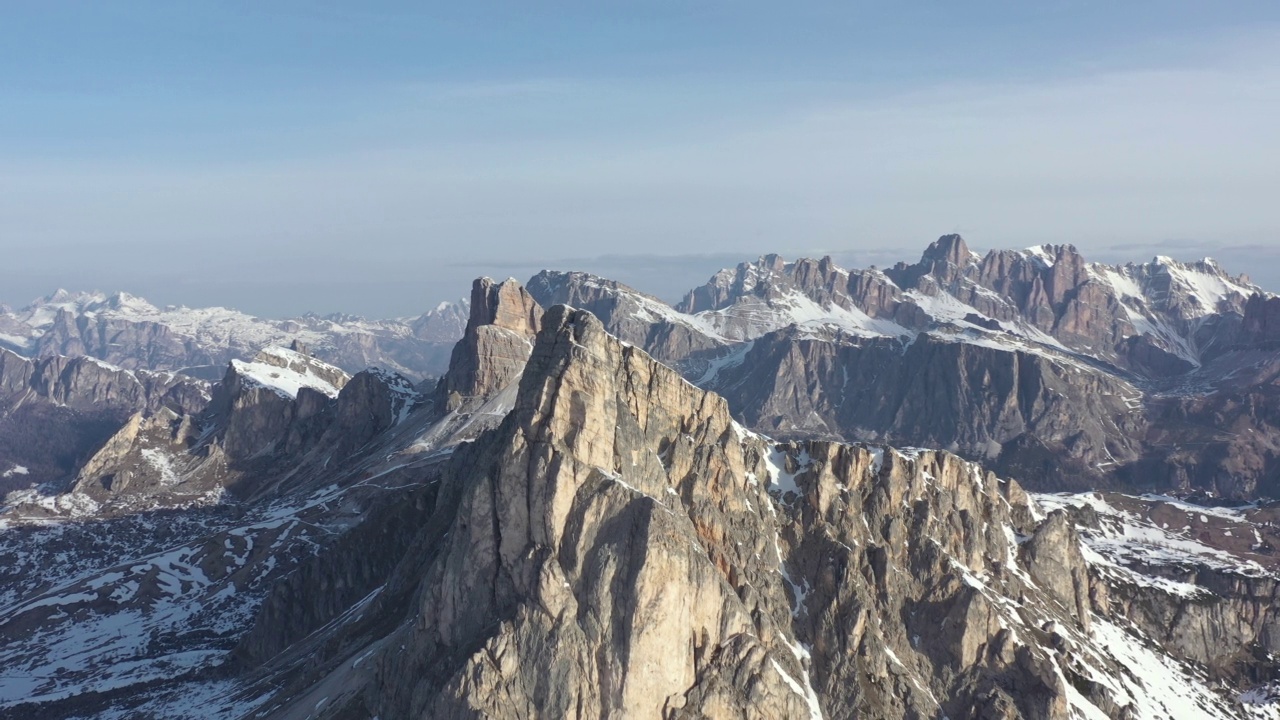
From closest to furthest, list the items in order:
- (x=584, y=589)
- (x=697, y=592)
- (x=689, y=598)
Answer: (x=584, y=589)
(x=689, y=598)
(x=697, y=592)

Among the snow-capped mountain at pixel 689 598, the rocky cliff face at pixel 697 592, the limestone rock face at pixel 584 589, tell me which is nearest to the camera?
the limestone rock face at pixel 584 589

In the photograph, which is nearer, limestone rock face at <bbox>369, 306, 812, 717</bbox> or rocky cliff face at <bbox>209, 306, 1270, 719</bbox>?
limestone rock face at <bbox>369, 306, 812, 717</bbox>

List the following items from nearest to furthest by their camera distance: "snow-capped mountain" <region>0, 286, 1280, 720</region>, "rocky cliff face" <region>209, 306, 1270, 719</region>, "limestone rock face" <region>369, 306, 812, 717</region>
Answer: "limestone rock face" <region>369, 306, 812, 717</region> < "rocky cliff face" <region>209, 306, 1270, 719</region> < "snow-capped mountain" <region>0, 286, 1280, 720</region>

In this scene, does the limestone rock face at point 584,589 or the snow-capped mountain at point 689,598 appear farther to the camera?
the snow-capped mountain at point 689,598

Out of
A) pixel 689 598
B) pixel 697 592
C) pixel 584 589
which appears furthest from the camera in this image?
pixel 697 592

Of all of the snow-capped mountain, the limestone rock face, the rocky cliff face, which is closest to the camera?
the limestone rock face

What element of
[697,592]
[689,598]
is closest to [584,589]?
[689,598]

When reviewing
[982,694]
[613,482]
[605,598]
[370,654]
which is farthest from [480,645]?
[982,694]

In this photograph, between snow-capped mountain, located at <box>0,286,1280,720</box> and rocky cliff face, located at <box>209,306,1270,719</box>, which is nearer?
rocky cliff face, located at <box>209,306,1270,719</box>

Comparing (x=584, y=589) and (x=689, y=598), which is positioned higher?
(x=584, y=589)

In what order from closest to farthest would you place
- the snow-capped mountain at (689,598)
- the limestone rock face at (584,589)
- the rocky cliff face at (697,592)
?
the limestone rock face at (584,589)
the rocky cliff face at (697,592)
the snow-capped mountain at (689,598)

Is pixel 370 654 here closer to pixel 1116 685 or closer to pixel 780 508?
pixel 780 508

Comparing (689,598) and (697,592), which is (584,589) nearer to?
(689,598)
